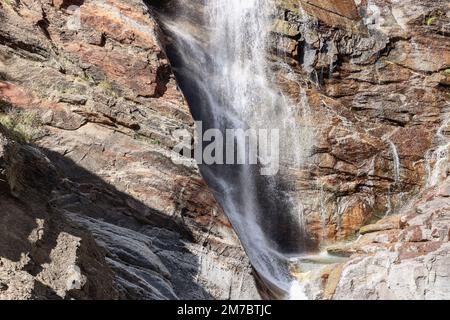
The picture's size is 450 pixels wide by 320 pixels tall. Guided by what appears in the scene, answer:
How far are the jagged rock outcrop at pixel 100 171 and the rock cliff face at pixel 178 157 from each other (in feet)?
0.11

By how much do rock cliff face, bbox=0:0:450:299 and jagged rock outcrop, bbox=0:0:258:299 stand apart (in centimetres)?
3

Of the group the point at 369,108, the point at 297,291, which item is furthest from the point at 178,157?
the point at 369,108

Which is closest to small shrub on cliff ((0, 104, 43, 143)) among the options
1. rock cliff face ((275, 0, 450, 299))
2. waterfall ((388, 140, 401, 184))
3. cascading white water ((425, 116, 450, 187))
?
rock cliff face ((275, 0, 450, 299))

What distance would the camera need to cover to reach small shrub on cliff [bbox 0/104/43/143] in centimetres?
1332

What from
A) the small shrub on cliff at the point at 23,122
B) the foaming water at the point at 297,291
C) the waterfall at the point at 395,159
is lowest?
the foaming water at the point at 297,291

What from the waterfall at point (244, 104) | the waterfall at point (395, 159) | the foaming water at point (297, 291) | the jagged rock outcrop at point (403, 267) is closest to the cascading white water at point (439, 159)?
the waterfall at point (395, 159)

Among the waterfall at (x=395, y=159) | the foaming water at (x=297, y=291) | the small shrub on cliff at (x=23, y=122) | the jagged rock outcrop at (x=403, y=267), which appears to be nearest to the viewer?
the small shrub on cliff at (x=23, y=122)

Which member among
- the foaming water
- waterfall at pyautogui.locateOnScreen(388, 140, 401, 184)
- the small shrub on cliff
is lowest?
the foaming water

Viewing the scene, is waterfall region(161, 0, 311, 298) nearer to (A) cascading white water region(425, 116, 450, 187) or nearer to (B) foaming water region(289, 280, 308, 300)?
(B) foaming water region(289, 280, 308, 300)

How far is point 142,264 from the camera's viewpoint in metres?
11.3

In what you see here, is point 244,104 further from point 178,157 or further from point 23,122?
point 23,122

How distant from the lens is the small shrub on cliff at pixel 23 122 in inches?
524

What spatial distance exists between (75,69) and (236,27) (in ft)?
28.0

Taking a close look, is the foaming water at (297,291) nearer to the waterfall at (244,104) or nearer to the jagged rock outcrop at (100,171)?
the waterfall at (244,104)
